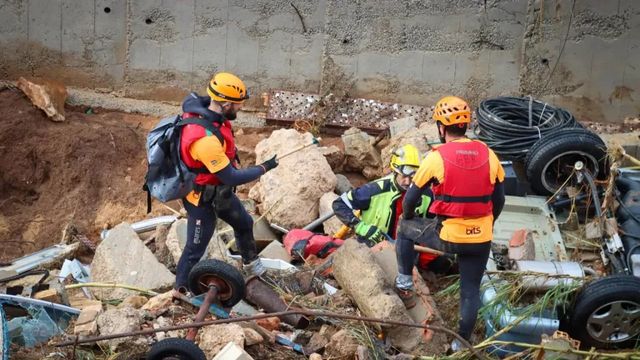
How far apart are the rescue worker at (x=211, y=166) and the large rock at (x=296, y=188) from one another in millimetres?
1974

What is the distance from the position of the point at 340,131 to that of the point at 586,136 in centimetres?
386

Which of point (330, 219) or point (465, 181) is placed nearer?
point (465, 181)

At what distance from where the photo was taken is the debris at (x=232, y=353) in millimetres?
5531

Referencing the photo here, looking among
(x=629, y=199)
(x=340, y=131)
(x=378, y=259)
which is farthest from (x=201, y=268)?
(x=340, y=131)

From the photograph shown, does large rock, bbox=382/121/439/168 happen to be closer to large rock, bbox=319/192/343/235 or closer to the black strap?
large rock, bbox=319/192/343/235

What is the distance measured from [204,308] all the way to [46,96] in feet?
20.1

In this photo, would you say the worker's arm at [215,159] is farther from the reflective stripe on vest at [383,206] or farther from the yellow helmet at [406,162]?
the reflective stripe on vest at [383,206]

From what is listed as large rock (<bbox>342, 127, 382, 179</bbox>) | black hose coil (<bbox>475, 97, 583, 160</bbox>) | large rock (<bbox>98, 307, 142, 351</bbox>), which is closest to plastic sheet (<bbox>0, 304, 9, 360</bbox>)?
large rock (<bbox>98, 307, 142, 351</bbox>)

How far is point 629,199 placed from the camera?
25.6 ft

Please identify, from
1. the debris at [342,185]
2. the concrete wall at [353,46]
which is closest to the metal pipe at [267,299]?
the debris at [342,185]

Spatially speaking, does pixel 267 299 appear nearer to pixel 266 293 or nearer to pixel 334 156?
pixel 266 293

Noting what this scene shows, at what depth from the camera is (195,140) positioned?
6.30 meters

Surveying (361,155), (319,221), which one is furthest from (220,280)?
(361,155)

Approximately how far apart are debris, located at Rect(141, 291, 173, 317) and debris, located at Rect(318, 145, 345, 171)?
13.0 feet
